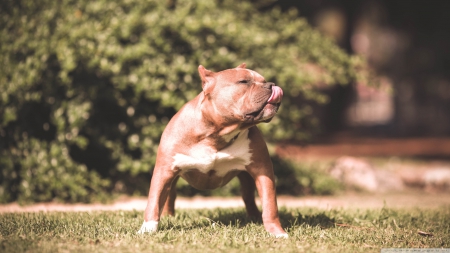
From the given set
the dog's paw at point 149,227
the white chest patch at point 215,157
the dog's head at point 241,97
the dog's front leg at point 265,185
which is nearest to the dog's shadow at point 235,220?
the dog's paw at point 149,227

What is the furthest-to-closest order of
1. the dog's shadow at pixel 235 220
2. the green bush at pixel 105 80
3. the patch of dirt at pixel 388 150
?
the patch of dirt at pixel 388 150 → the green bush at pixel 105 80 → the dog's shadow at pixel 235 220

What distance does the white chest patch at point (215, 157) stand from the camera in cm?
470

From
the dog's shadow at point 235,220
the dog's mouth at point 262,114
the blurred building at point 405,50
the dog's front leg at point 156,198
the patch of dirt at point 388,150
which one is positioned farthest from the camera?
the blurred building at point 405,50

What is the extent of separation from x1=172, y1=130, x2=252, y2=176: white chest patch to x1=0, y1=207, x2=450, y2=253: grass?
0.57 m

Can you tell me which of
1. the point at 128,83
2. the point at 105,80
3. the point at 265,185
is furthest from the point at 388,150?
the point at 265,185

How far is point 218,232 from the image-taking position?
483cm

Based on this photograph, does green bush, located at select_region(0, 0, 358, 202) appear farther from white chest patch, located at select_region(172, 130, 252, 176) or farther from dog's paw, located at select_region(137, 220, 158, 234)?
white chest patch, located at select_region(172, 130, 252, 176)

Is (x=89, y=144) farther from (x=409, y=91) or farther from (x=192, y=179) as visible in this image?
(x=409, y=91)

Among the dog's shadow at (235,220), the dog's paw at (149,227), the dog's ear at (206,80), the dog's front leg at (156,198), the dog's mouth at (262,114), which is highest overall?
the dog's ear at (206,80)

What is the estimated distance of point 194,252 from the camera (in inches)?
159

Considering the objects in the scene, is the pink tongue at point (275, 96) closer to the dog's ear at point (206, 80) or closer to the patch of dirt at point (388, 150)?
the dog's ear at point (206, 80)

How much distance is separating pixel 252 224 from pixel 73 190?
336 centimetres

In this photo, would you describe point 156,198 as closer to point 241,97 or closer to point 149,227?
point 149,227

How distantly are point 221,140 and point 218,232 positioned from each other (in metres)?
0.82
